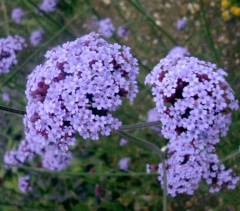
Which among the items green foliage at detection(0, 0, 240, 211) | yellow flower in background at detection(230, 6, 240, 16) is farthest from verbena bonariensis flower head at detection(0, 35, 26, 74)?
yellow flower in background at detection(230, 6, 240, 16)

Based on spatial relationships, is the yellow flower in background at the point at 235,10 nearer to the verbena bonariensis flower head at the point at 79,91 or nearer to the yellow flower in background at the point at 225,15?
the yellow flower in background at the point at 225,15

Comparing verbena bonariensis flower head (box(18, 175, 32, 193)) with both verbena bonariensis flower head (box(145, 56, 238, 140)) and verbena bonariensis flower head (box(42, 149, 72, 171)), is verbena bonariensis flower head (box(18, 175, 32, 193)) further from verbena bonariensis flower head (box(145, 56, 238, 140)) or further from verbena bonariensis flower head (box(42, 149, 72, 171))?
verbena bonariensis flower head (box(145, 56, 238, 140))

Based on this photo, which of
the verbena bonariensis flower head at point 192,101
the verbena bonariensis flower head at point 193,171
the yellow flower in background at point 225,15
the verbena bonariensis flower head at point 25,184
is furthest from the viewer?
the yellow flower in background at point 225,15

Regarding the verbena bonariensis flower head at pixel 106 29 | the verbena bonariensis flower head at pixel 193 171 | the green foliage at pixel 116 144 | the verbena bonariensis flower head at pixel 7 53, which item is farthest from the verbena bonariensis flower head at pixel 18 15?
the verbena bonariensis flower head at pixel 193 171

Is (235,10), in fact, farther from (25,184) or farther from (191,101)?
(191,101)

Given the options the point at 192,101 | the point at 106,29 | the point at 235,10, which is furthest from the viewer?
the point at 235,10

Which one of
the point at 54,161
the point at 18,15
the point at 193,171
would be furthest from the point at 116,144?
the point at 193,171

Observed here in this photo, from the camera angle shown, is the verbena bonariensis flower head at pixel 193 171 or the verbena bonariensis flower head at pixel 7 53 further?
the verbena bonariensis flower head at pixel 7 53

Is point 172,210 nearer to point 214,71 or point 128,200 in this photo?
point 128,200
